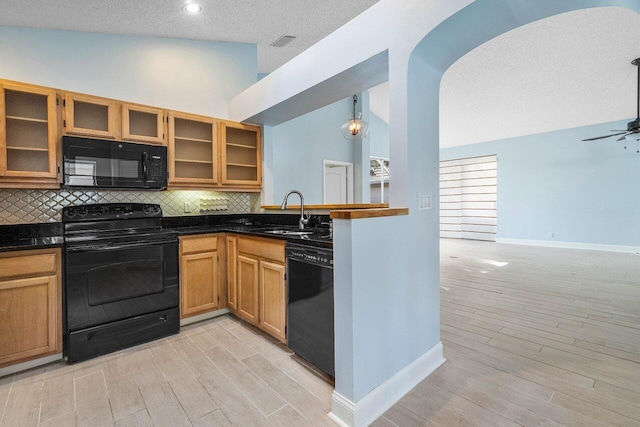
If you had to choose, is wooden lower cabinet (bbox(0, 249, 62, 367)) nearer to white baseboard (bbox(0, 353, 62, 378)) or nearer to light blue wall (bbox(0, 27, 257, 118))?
white baseboard (bbox(0, 353, 62, 378))

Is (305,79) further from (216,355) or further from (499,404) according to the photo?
(499,404)

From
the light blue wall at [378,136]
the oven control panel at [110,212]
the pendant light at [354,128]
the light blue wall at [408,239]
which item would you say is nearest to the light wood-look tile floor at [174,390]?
the light blue wall at [408,239]

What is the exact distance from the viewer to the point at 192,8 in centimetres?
274

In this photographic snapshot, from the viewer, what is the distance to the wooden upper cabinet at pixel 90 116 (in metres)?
2.55

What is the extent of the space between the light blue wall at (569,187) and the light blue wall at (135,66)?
6.93 metres

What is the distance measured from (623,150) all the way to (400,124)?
23.4 feet

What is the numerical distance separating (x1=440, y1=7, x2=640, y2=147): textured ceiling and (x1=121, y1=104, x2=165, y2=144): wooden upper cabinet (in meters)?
4.71

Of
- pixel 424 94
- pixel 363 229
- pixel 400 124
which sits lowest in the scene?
pixel 363 229

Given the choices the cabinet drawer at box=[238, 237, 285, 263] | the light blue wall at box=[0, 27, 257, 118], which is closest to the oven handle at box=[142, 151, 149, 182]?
the light blue wall at box=[0, 27, 257, 118]

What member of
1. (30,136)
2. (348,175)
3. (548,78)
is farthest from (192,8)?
(548,78)

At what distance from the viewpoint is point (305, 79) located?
2656mm

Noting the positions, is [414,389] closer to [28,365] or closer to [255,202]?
[28,365]

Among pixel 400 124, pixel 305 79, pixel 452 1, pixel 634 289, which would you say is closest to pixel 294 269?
pixel 400 124

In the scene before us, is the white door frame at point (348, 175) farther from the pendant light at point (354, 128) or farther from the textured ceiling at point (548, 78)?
the textured ceiling at point (548, 78)
